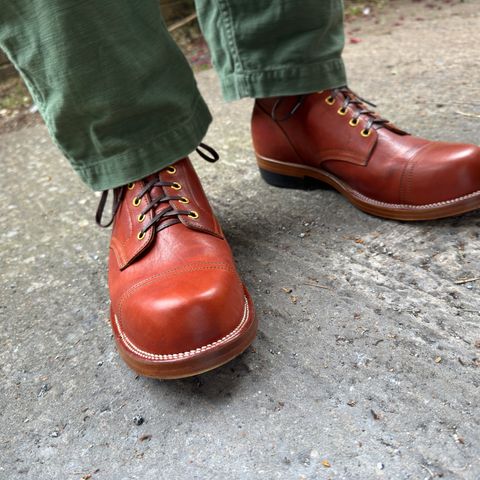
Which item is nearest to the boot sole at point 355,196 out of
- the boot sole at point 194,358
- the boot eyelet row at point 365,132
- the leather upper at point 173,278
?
the boot eyelet row at point 365,132

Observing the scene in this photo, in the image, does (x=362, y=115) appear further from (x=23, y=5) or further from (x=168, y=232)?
(x=23, y=5)

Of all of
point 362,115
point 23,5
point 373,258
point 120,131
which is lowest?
point 373,258

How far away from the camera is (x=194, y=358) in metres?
0.65

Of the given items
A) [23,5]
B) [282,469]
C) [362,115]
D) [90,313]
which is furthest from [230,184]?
[282,469]

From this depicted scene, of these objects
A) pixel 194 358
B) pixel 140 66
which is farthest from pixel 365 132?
pixel 194 358

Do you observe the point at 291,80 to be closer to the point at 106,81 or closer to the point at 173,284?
the point at 106,81

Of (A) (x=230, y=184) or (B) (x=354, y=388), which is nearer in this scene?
(B) (x=354, y=388)

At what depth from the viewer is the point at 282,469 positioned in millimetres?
593

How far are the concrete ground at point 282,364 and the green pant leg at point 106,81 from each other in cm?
26

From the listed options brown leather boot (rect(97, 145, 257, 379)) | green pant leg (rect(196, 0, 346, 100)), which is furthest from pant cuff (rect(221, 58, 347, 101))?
brown leather boot (rect(97, 145, 257, 379))

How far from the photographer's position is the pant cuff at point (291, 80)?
99cm

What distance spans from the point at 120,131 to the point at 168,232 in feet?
0.59

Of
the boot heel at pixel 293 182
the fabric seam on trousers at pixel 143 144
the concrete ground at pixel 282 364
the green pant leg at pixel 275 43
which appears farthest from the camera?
the boot heel at pixel 293 182

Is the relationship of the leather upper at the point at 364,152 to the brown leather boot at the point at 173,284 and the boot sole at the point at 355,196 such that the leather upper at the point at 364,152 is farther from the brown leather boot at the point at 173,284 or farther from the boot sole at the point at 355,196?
the brown leather boot at the point at 173,284
